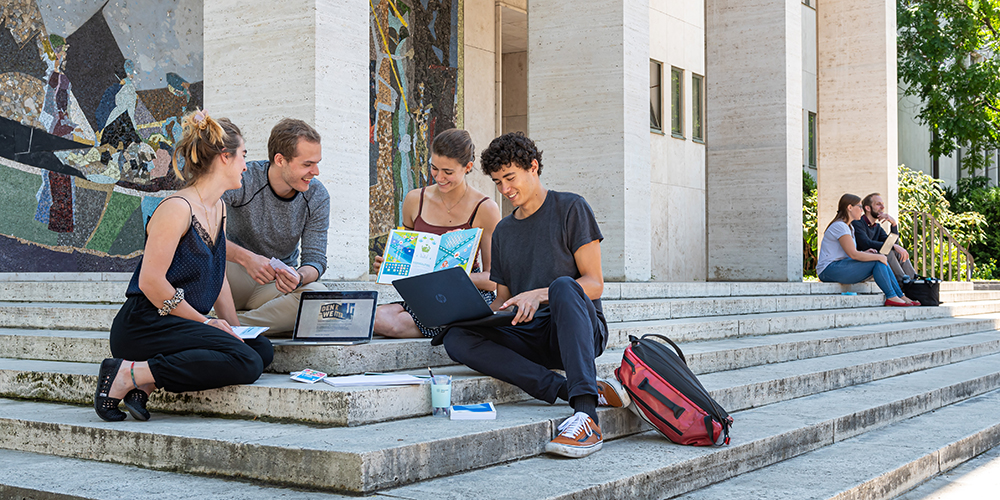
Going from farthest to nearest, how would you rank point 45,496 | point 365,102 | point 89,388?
1. point 365,102
2. point 89,388
3. point 45,496

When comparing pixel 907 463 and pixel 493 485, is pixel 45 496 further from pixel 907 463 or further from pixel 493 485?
pixel 907 463

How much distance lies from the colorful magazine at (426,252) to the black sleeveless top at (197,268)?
105cm

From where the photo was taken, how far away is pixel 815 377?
6086 mm

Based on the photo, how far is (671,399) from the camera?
4.02m

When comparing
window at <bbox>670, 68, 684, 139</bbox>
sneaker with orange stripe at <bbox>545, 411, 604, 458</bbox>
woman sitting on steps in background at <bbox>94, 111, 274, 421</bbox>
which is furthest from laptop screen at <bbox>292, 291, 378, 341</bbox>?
window at <bbox>670, 68, 684, 139</bbox>

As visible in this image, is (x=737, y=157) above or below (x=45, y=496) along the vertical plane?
above

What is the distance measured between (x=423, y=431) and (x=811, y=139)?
66.9ft

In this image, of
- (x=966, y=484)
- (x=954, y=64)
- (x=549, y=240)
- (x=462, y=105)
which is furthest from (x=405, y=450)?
(x=954, y=64)

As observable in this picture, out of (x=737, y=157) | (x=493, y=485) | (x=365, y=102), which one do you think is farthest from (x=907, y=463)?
(x=737, y=157)

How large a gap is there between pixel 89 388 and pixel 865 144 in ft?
46.3

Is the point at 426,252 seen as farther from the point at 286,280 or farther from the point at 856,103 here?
the point at 856,103

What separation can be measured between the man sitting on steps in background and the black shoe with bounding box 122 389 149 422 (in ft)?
31.6

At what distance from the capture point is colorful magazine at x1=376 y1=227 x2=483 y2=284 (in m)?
4.94

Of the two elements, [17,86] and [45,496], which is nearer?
[45,496]
